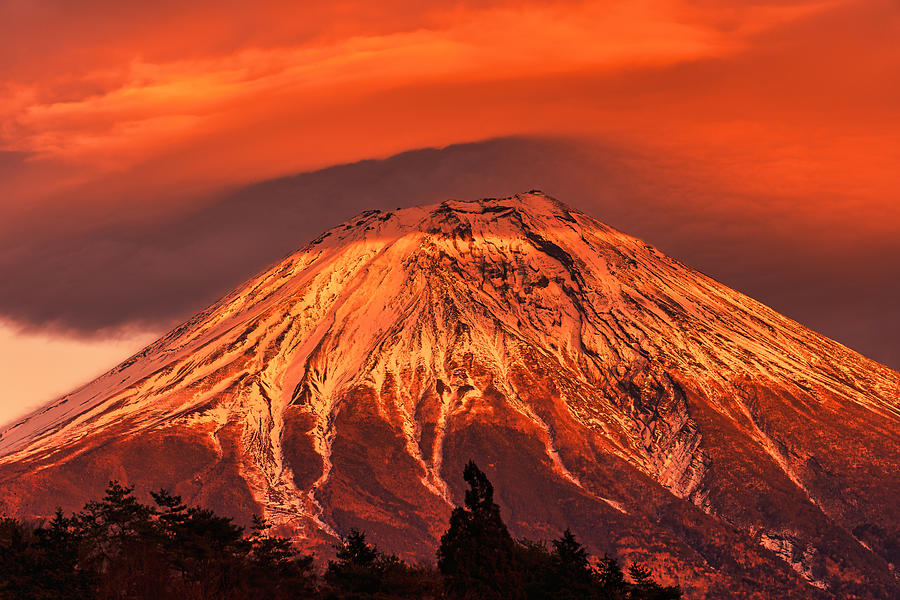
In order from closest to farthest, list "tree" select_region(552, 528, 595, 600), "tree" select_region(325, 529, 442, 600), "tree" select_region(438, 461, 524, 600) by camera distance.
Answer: "tree" select_region(325, 529, 442, 600) < "tree" select_region(552, 528, 595, 600) < "tree" select_region(438, 461, 524, 600)

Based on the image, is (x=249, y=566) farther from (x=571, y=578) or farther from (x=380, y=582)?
(x=571, y=578)

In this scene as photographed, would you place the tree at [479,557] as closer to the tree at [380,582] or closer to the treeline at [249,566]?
the treeline at [249,566]

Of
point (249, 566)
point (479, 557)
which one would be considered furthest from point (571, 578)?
point (249, 566)

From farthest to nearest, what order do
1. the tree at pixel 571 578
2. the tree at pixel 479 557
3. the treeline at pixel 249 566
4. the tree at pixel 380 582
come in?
the tree at pixel 479 557 < the tree at pixel 571 578 < the tree at pixel 380 582 < the treeline at pixel 249 566

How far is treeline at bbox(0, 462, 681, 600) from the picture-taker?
73000 millimetres

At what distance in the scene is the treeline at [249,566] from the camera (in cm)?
7300

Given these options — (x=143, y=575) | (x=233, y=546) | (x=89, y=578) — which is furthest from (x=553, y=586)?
(x=89, y=578)

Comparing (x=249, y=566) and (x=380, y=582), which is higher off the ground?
(x=380, y=582)


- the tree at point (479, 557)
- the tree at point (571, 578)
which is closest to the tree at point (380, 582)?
the tree at point (479, 557)

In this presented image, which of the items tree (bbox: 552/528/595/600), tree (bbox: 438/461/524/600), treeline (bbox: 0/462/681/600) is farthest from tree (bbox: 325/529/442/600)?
tree (bbox: 552/528/595/600)

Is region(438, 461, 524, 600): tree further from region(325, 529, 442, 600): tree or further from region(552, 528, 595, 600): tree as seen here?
region(325, 529, 442, 600): tree

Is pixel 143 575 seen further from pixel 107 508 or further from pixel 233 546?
pixel 107 508

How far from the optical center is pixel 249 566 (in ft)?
289

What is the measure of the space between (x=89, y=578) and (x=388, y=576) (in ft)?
72.1
